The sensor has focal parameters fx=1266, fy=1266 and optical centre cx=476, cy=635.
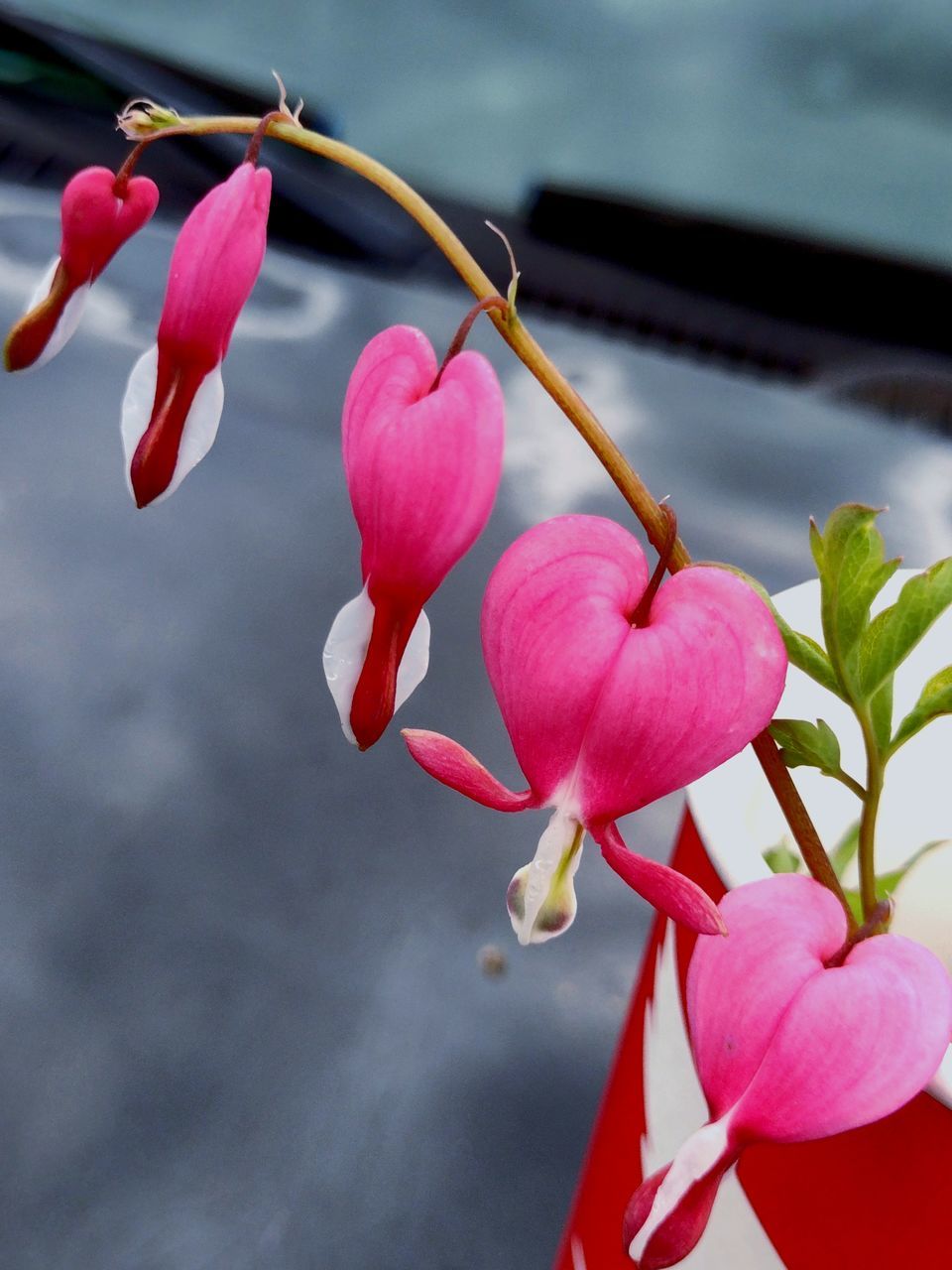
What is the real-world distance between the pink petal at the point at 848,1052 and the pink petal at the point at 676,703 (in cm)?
5

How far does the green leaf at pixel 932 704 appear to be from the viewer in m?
0.26

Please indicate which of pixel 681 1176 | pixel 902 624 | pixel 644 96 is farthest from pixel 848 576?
pixel 644 96


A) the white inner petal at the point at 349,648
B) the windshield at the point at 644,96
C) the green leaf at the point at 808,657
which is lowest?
the windshield at the point at 644,96

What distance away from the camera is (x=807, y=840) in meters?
0.26

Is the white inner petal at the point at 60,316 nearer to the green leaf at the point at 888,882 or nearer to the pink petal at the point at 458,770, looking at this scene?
the pink petal at the point at 458,770

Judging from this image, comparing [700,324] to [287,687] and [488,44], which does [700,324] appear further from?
[287,687]

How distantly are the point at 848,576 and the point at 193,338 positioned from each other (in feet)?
0.44

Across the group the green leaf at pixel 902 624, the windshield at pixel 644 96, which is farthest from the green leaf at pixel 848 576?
the windshield at pixel 644 96

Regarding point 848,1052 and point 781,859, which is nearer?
point 848,1052

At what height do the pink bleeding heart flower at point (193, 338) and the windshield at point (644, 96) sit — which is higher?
the pink bleeding heart flower at point (193, 338)

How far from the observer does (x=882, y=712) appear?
0.92ft

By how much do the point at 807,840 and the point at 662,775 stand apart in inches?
2.7

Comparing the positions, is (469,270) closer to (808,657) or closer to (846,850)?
(808,657)

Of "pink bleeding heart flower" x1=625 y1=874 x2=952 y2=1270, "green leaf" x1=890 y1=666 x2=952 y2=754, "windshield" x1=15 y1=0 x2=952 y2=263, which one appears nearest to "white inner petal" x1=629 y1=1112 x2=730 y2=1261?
"pink bleeding heart flower" x1=625 y1=874 x2=952 y2=1270
